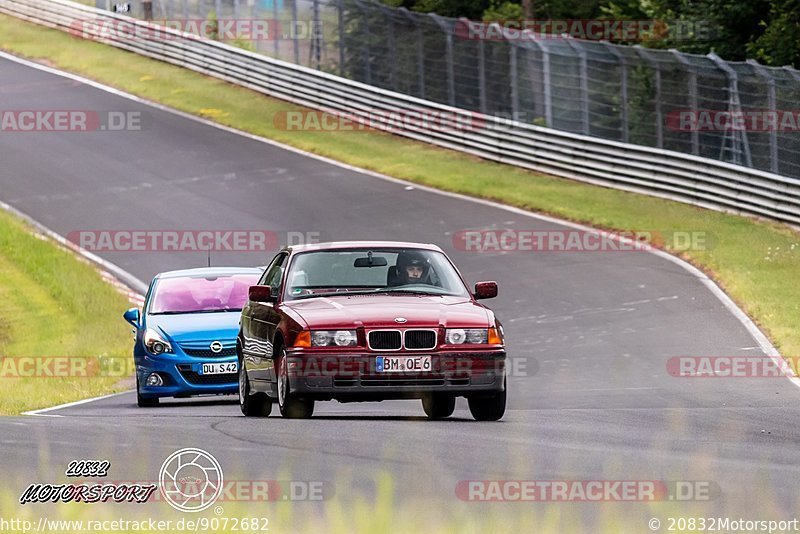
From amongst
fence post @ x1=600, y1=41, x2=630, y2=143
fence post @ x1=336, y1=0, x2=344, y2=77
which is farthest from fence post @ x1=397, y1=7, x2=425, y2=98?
fence post @ x1=600, y1=41, x2=630, y2=143

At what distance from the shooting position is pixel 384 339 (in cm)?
1188

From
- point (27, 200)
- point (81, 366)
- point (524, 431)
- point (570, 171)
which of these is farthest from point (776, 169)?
point (524, 431)

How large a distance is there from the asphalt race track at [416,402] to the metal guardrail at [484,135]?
3.22m

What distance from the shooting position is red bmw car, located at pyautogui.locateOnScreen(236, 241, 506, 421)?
11.8m

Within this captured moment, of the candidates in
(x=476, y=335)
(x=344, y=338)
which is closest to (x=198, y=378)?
(x=344, y=338)

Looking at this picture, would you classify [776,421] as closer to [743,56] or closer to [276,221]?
[276,221]

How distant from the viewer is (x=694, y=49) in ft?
121

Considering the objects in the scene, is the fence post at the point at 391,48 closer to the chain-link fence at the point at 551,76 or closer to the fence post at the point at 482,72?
the chain-link fence at the point at 551,76

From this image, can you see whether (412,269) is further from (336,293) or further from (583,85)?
(583,85)

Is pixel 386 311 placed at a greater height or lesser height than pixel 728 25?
greater

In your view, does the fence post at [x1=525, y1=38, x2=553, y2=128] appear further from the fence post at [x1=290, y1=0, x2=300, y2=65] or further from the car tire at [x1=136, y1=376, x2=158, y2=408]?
the car tire at [x1=136, y1=376, x2=158, y2=408]

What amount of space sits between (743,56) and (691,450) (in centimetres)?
2772

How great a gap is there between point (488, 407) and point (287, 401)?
1.60 meters

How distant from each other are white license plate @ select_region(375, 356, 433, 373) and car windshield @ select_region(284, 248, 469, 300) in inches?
40.8
